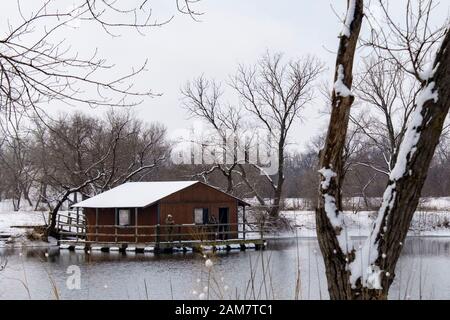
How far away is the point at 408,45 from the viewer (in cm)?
483

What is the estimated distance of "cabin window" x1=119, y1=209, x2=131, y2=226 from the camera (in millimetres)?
31016

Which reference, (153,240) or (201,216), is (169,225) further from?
(201,216)

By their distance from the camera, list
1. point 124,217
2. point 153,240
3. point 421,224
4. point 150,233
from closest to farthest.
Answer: point 153,240 → point 150,233 → point 124,217 → point 421,224

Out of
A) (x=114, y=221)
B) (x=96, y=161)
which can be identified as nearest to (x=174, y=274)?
(x=114, y=221)

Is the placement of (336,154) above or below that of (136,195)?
below

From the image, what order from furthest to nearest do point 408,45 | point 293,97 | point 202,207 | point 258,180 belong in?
point 258,180
point 293,97
point 202,207
point 408,45

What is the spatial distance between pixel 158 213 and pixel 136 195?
2.20 m

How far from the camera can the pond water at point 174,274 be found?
1422 centimetres

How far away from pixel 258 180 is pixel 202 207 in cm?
1766

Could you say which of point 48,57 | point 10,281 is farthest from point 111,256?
point 48,57

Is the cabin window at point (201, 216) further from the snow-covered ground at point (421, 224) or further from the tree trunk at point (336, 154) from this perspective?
the tree trunk at point (336, 154)

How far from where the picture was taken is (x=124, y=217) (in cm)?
3114
